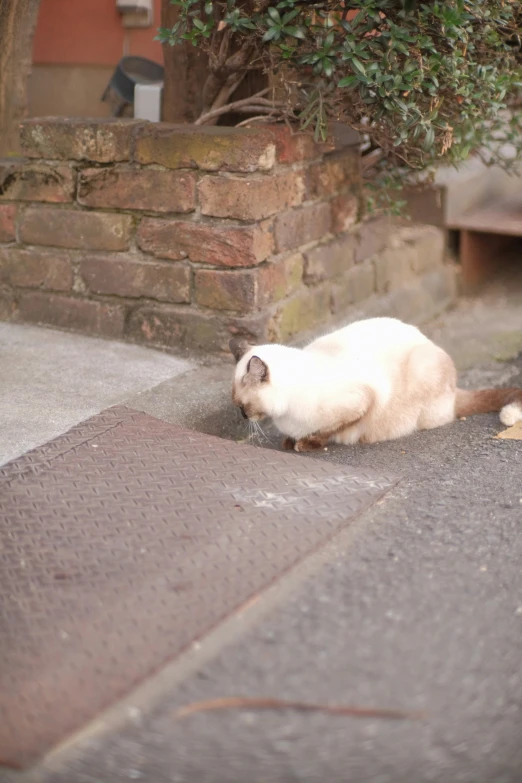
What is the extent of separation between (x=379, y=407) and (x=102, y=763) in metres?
1.98

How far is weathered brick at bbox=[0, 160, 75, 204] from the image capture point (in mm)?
4261

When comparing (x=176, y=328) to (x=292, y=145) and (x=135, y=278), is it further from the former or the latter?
(x=292, y=145)

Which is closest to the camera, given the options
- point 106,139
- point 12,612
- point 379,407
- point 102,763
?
point 102,763

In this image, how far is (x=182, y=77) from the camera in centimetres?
441

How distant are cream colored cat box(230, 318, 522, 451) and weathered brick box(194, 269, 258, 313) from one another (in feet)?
1.50

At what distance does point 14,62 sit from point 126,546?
10.8ft

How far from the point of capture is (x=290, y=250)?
169 inches

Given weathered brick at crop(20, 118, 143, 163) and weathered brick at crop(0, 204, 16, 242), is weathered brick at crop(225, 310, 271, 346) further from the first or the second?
weathered brick at crop(0, 204, 16, 242)

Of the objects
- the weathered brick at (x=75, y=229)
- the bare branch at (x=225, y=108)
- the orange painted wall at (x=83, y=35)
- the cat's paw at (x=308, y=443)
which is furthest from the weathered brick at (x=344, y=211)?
the orange painted wall at (x=83, y=35)

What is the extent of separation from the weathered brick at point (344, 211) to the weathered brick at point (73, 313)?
1.20 metres

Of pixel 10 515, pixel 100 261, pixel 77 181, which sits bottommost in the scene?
pixel 10 515

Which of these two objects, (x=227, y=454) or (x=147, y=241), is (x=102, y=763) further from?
(x=147, y=241)

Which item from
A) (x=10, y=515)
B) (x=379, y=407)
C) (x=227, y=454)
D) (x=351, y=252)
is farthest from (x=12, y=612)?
(x=351, y=252)

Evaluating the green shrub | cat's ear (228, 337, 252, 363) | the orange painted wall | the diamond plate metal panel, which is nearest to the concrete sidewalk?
the diamond plate metal panel
